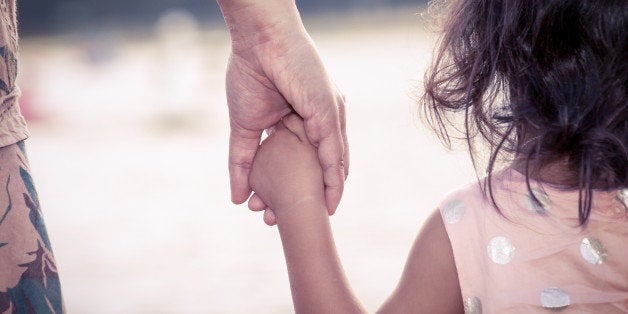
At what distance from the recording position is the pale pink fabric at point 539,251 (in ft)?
4.00

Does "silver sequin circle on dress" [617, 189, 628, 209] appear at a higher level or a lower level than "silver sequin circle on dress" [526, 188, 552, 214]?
lower

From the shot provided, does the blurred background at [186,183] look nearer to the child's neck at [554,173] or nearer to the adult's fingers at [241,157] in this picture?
the adult's fingers at [241,157]

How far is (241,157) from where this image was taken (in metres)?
1.78

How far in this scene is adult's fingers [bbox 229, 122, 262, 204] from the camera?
1.78 meters

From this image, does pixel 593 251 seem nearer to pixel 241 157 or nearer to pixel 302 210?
pixel 302 210

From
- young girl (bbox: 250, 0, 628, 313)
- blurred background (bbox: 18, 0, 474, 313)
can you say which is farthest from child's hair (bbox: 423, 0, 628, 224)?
blurred background (bbox: 18, 0, 474, 313)

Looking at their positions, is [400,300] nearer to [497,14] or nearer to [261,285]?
[497,14]

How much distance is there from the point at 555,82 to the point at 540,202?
246mm

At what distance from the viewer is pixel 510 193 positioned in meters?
1.31

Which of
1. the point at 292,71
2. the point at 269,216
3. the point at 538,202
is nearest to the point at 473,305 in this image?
the point at 538,202

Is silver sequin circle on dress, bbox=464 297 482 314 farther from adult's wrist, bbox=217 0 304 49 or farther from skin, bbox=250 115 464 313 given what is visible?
adult's wrist, bbox=217 0 304 49

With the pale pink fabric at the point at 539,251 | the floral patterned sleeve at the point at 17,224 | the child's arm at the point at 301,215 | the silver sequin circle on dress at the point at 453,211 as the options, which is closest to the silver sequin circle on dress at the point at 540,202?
the pale pink fabric at the point at 539,251

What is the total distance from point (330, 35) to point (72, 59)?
610cm

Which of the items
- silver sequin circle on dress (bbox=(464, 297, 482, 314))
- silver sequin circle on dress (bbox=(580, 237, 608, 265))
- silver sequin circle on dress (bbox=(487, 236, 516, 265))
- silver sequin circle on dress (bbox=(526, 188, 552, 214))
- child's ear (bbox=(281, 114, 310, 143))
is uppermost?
child's ear (bbox=(281, 114, 310, 143))
